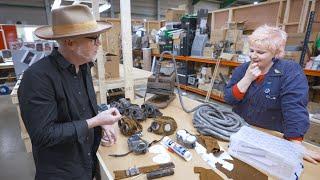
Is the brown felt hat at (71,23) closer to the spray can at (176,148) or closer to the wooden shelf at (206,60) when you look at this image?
the spray can at (176,148)

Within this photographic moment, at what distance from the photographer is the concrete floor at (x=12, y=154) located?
2.22 m

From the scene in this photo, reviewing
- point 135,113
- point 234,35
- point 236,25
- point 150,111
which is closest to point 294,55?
point 234,35

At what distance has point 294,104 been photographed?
1.19 m

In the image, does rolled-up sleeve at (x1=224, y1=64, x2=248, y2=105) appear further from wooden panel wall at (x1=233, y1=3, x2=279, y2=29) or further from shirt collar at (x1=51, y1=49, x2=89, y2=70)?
wooden panel wall at (x1=233, y1=3, x2=279, y2=29)

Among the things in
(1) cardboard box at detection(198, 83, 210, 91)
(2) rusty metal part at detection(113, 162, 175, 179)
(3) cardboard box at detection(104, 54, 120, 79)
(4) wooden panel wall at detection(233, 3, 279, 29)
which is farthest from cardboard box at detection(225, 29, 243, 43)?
(2) rusty metal part at detection(113, 162, 175, 179)

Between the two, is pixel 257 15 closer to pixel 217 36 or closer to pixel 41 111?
pixel 217 36

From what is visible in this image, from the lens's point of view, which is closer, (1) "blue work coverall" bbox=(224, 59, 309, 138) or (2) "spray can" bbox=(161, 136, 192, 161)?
(2) "spray can" bbox=(161, 136, 192, 161)

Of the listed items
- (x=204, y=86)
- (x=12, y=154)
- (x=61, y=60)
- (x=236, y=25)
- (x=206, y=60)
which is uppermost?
(x=236, y=25)

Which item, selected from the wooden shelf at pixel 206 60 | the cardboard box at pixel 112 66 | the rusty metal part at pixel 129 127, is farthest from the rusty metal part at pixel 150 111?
the wooden shelf at pixel 206 60

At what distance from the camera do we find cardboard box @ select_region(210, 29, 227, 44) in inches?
158

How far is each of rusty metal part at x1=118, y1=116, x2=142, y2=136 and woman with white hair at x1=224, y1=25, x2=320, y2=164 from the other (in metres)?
0.63

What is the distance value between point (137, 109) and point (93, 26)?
661 millimetres

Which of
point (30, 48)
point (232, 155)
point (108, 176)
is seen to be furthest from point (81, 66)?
point (30, 48)

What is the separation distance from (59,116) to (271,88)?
3.98 feet
